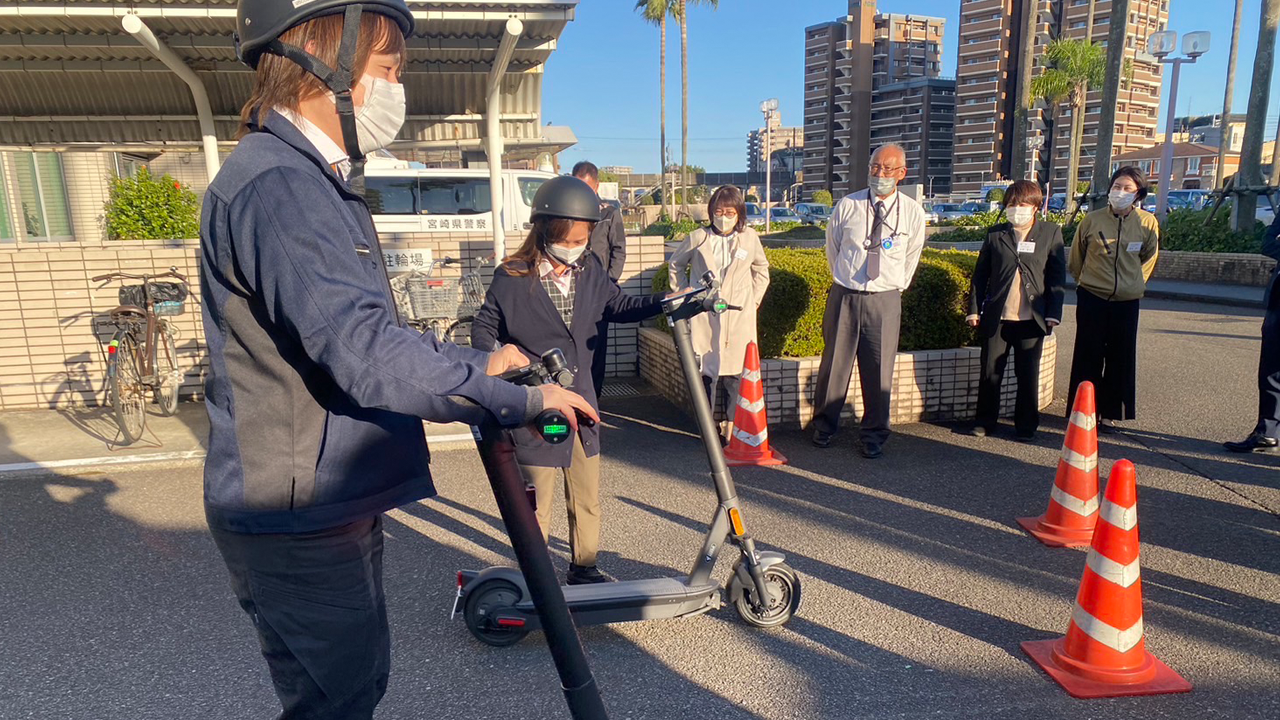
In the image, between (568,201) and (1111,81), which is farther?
(1111,81)

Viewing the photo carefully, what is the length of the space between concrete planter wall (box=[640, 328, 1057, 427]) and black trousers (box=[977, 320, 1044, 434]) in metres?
0.39

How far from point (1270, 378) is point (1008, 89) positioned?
90748 mm

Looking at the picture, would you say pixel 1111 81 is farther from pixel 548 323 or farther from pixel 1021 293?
pixel 548 323

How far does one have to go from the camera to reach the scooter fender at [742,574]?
322cm

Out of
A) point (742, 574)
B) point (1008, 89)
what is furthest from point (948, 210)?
point (1008, 89)

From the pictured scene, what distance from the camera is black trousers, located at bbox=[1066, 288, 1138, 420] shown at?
19.0ft

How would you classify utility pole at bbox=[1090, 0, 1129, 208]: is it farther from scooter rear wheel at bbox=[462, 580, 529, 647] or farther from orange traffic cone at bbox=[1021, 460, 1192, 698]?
scooter rear wheel at bbox=[462, 580, 529, 647]

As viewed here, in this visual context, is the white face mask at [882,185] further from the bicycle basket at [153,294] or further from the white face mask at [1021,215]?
the bicycle basket at [153,294]

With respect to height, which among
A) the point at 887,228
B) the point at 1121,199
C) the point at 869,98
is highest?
the point at 869,98

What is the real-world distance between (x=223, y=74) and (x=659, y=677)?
7819 millimetres

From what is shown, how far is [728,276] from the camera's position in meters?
5.54

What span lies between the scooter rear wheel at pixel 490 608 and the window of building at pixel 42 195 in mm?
15462

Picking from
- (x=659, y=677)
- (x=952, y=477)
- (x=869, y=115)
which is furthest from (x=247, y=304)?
(x=869, y=115)

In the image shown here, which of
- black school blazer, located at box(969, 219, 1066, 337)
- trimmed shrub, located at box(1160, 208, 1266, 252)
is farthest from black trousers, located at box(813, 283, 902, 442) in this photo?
trimmed shrub, located at box(1160, 208, 1266, 252)
